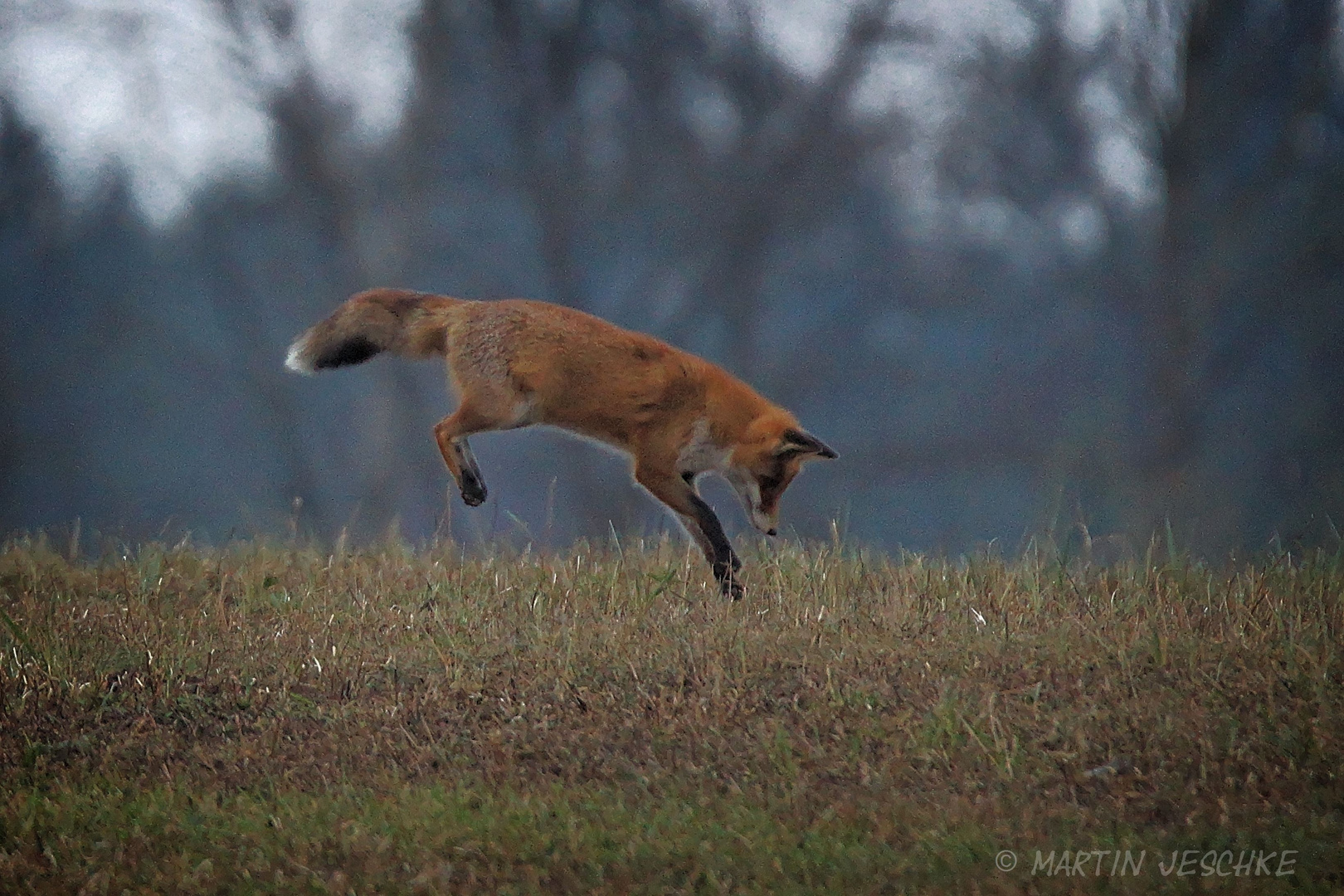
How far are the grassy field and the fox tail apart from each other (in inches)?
65.5

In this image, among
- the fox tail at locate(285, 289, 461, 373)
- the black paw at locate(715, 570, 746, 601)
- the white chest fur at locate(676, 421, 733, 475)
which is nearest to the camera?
the black paw at locate(715, 570, 746, 601)

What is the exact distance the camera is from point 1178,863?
2.99 meters

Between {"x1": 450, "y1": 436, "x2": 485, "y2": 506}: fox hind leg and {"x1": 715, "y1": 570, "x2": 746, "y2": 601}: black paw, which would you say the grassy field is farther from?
{"x1": 450, "y1": 436, "x2": 485, "y2": 506}: fox hind leg

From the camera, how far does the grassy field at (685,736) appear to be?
3.09 m

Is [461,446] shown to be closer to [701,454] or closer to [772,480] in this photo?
[701,454]

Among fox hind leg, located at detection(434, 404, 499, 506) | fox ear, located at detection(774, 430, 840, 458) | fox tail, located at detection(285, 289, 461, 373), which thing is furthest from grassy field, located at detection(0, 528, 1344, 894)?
fox tail, located at detection(285, 289, 461, 373)

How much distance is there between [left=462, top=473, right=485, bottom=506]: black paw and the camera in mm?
6961

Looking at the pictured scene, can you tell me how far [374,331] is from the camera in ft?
23.8

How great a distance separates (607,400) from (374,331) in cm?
152

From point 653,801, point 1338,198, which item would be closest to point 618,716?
point 653,801

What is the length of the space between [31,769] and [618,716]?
195 cm

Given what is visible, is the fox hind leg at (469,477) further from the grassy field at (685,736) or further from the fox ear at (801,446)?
the fox ear at (801,446)

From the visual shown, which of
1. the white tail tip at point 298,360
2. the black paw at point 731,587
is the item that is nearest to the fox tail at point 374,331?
the white tail tip at point 298,360

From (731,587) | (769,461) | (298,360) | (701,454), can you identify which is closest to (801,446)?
(769,461)
